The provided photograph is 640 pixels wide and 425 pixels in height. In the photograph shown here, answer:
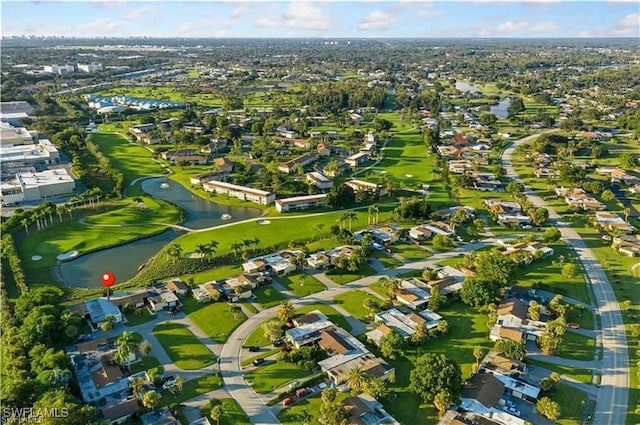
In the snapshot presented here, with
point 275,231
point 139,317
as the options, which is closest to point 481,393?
point 139,317

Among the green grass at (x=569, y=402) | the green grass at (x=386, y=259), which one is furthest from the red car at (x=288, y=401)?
the green grass at (x=386, y=259)

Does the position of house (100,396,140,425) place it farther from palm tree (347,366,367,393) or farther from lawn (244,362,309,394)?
palm tree (347,366,367,393)

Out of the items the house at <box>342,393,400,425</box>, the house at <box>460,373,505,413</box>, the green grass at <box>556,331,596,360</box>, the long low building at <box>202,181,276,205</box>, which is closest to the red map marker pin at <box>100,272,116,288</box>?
the long low building at <box>202,181,276,205</box>

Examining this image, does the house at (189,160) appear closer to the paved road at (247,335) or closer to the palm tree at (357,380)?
the paved road at (247,335)

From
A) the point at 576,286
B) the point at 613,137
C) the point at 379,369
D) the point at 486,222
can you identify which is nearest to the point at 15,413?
the point at 379,369

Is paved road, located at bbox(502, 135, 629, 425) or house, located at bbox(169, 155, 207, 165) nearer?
paved road, located at bbox(502, 135, 629, 425)
